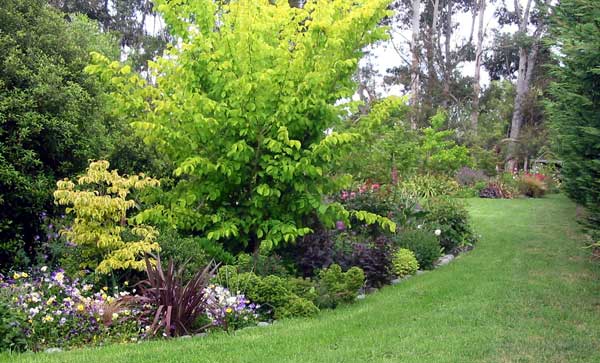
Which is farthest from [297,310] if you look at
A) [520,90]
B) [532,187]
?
[520,90]

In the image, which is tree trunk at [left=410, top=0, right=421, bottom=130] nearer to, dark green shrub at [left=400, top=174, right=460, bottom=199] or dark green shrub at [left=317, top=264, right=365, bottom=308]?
dark green shrub at [left=400, top=174, right=460, bottom=199]

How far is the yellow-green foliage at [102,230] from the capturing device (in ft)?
20.3

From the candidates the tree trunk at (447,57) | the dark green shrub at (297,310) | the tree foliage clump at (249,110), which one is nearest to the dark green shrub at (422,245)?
the tree foliage clump at (249,110)

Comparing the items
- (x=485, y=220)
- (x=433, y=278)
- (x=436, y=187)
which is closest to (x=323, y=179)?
(x=433, y=278)

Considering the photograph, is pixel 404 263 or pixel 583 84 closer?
pixel 583 84

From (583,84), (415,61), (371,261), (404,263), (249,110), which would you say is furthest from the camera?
(415,61)

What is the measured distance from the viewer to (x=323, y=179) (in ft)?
26.5

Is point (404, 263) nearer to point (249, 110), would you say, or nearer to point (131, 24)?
point (249, 110)

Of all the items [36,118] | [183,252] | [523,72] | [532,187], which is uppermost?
[523,72]

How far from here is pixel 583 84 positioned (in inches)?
313

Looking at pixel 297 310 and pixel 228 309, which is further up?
pixel 228 309

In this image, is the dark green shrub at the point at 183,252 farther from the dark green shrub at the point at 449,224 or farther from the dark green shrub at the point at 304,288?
the dark green shrub at the point at 449,224

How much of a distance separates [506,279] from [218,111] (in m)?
4.42

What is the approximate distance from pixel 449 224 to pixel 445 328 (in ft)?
18.7
